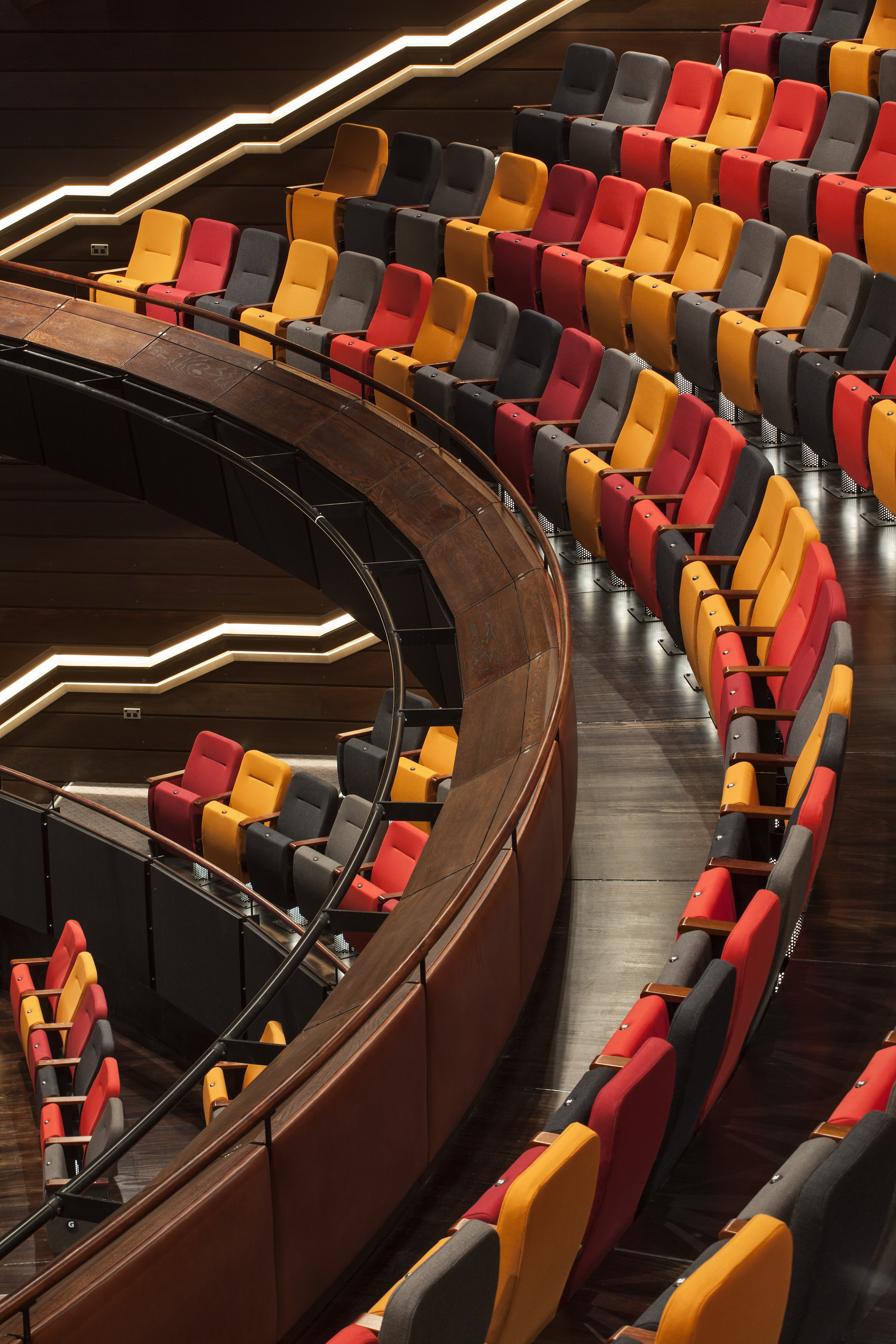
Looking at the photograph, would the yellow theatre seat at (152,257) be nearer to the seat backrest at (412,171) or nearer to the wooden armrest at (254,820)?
the seat backrest at (412,171)

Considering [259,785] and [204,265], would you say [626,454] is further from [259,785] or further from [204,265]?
[204,265]

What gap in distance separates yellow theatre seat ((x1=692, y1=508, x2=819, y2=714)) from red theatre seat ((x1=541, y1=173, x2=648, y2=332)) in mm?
1024

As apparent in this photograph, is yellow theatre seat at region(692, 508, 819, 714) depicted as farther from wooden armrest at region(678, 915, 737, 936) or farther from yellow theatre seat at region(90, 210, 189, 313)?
yellow theatre seat at region(90, 210, 189, 313)

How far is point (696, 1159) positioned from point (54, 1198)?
53 centimetres

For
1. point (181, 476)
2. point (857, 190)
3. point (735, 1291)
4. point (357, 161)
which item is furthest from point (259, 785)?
point (735, 1291)

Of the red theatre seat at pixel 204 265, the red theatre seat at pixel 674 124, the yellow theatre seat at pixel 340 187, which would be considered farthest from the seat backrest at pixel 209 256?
the red theatre seat at pixel 674 124

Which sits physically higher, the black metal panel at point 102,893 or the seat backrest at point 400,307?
the seat backrest at point 400,307

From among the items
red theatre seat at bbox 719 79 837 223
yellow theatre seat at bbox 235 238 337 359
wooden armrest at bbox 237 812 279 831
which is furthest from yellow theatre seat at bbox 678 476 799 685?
yellow theatre seat at bbox 235 238 337 359

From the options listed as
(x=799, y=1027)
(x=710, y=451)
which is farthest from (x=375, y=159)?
(x=799, y=1027)

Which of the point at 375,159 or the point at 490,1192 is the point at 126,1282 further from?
the point at 375,159

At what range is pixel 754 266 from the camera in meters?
2.39

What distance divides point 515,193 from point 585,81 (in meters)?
0.43

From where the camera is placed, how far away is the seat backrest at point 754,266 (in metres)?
2.35

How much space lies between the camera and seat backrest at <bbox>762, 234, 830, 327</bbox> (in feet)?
7.36
